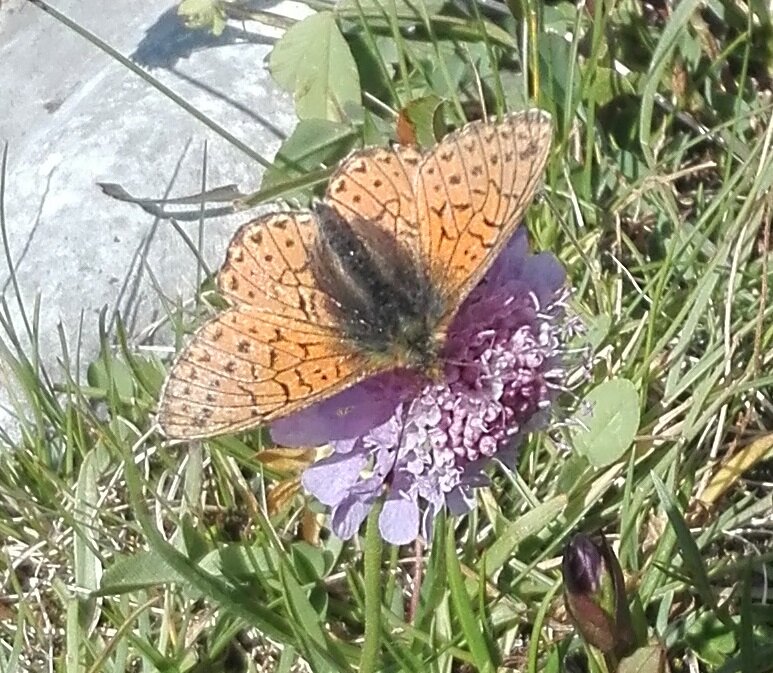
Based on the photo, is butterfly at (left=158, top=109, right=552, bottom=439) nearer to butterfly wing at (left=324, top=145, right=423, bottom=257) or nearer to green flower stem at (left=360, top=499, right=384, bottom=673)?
butterfly wing at (left=324, top=145, right=423, bottom=257)

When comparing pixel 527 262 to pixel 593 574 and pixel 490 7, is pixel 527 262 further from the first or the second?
pixel 490 7

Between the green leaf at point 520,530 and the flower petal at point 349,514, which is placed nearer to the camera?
the flower petal at point 349,514

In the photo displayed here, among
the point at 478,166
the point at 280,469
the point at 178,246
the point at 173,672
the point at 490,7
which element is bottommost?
the point at 173,672

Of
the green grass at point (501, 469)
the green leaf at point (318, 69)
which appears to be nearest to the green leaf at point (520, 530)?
the green grass at point (501, 469)

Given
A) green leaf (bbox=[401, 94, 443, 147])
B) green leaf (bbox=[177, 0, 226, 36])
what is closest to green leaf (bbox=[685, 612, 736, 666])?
green leaf (bbox=[401, 94, 443, 147])

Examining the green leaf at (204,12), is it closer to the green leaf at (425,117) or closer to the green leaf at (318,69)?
the green leaf at (318,69)

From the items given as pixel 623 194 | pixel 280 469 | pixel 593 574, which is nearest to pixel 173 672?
pixel 280 469
